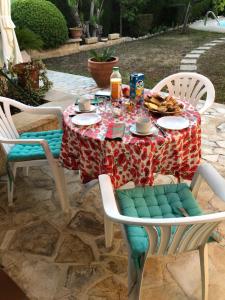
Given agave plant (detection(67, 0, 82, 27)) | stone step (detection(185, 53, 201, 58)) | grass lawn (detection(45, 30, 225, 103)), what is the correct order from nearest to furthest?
grass lawn (detection(45, 30, 225, 103)), stone step (detection(185, 53, 201, 58)), agave plant (detection(67, 0, 82, 27))

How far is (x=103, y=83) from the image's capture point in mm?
5875

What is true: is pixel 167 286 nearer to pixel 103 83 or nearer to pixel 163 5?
pixel 103 83

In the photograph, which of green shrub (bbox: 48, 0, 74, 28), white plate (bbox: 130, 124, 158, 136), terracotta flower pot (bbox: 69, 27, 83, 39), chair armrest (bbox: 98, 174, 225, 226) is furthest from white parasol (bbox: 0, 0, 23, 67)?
green shrub (bbox: 48, 0, 74, 28)

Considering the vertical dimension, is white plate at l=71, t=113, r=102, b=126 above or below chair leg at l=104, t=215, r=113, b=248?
above

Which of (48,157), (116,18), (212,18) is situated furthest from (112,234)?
(212,18)

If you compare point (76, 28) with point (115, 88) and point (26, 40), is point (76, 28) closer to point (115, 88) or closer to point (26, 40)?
point (26, 40)

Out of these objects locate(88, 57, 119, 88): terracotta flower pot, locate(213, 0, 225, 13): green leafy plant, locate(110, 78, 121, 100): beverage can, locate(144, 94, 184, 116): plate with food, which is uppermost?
locate(213, 0, 225, 13): green leafy plant

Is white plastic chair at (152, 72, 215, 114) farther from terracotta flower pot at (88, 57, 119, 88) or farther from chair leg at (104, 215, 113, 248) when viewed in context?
terracotta flower pot at (88, 57, 119, 88)

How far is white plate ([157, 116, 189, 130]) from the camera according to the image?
2.20 metres

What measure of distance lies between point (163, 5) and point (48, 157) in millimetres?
10754

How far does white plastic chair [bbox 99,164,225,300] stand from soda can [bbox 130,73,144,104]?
907 millimetres

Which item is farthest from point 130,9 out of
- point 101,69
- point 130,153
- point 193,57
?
point 130,153

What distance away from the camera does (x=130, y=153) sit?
2.07 m

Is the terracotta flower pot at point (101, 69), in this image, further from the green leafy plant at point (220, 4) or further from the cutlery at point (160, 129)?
the green leafy plant at point (220, 4)
